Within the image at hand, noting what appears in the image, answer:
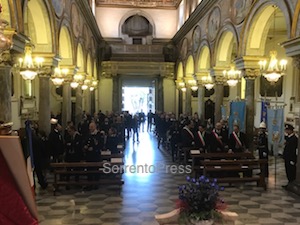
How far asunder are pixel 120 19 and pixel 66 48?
18381mm

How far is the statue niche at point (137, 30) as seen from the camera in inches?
1342

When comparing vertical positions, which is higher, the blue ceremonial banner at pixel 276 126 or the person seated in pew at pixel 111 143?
the blue ceremonial banner at pixel 276 126

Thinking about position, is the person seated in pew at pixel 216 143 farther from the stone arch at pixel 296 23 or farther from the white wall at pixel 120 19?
the white wall at pixel 120 19

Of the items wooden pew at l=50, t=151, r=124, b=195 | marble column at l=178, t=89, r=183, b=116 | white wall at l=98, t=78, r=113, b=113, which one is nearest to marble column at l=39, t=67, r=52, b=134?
wooden pew at l=50, t=151, r=124, b=195

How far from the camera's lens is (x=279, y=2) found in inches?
410

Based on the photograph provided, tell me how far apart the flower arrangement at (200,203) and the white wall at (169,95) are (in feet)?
90.8

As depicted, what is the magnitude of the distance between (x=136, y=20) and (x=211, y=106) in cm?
1221

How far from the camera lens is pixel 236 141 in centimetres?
1223

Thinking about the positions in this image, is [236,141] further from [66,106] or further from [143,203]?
[66,106]

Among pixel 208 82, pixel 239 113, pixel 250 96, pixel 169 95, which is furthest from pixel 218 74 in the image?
pixel 169 95

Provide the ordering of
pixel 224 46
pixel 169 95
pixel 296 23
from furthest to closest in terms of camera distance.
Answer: pixel 169 95, pixel 224 46, pixel 296 23

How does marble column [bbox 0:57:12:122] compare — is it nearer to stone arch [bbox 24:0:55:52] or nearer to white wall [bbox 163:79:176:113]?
stone arch [bbox 24:0:55:52]

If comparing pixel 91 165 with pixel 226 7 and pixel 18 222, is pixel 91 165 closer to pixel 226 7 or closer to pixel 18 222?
pixel 18 222

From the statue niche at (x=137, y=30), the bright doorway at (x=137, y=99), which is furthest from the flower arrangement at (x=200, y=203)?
the statue niche at (x=137, y=30)
